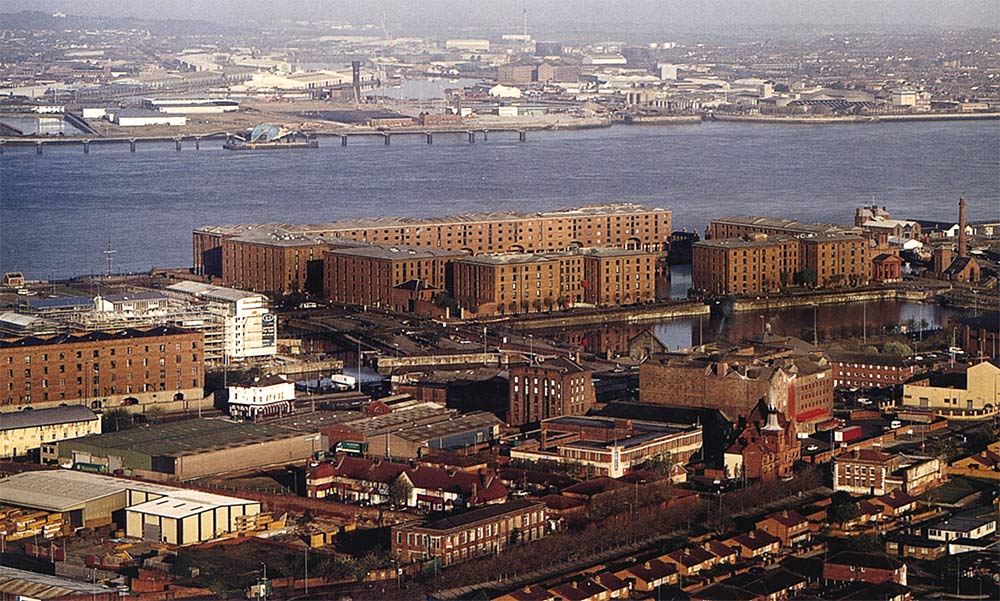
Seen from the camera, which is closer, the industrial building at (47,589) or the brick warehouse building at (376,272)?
the industrial building at (47,589)

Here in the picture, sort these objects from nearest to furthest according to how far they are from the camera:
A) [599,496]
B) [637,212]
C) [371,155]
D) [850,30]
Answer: [599,496], [637,212], [850,30], [371,155]

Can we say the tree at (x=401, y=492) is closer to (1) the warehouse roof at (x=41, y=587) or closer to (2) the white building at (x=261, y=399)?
(1) the warehouse roof at (x=41, y=587)

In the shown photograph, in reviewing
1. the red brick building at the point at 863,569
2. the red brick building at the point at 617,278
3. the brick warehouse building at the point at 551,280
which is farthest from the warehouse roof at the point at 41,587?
the red brick building at the point at 617,278

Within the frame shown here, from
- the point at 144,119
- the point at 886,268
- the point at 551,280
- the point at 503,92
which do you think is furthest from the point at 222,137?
the point at 551,280

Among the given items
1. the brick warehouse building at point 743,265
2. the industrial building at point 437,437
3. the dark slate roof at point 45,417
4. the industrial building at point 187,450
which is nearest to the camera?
the industrial building at point 187,450

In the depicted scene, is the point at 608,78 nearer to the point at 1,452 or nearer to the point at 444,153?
the point at 444,153

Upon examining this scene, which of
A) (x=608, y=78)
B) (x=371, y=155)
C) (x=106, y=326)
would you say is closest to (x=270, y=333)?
(x=106, y=326)
